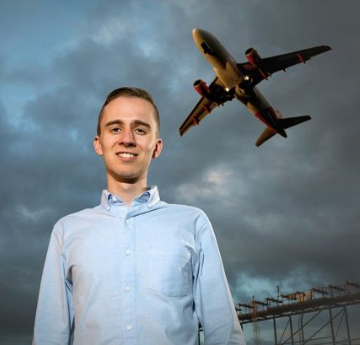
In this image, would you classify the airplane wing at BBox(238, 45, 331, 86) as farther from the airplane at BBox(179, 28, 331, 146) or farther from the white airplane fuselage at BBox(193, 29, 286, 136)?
the white airplane fuselage at BBox(193, 29, 286, 136)

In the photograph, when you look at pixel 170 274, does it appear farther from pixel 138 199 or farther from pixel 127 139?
pixel 127 139

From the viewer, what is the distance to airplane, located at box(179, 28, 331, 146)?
91.2 feet

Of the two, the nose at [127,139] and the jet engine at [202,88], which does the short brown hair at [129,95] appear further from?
the jet engine at [202,88]

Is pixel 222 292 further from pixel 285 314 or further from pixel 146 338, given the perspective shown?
pixel 285 314

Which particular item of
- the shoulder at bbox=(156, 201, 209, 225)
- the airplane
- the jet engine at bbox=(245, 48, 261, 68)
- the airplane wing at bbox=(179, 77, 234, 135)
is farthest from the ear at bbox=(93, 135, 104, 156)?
the airplane wing at bbox=(179, 77, 234, 135)

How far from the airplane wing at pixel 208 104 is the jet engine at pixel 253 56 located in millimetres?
2597

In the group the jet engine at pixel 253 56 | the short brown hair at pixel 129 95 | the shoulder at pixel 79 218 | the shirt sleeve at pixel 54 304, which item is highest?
the jet engine at pixel 253 56

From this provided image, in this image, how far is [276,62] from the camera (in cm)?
3003

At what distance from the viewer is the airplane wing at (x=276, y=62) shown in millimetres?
29594

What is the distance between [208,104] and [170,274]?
99.9ft

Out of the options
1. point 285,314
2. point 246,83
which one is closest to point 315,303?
point 285,314

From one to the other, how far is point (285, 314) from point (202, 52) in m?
21.3

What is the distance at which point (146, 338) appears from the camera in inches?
90.0

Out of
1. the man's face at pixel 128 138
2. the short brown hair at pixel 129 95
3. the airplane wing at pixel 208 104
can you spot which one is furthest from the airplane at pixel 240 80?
the man's face at pixel 128 138
